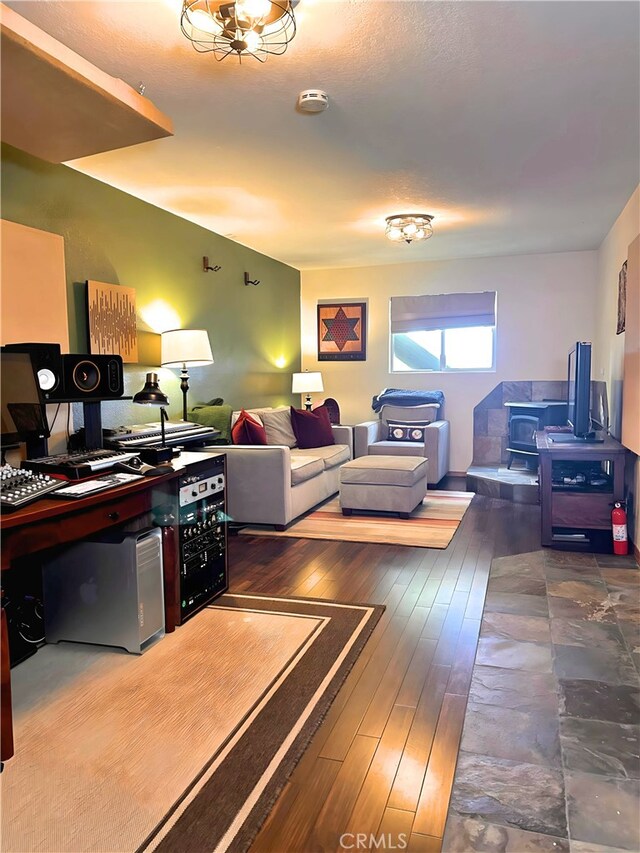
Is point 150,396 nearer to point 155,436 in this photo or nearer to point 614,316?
point 155,436

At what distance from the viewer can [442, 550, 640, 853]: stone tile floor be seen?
160cm

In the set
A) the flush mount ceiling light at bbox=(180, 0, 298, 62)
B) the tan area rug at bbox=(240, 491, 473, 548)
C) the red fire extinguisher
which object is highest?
the flush mount ceiling light at bbox=(180, 0, 298, 62)

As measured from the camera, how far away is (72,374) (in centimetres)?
284

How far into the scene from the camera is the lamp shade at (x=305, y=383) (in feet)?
22.8

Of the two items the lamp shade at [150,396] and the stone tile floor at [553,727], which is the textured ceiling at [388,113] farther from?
the stone tile floor at [553,727]

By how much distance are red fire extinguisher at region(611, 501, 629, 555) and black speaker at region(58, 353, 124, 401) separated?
3218 mm

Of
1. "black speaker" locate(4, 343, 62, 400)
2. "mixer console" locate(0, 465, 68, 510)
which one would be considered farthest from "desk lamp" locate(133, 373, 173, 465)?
"mixer console" locate(0, 465, 68, 510)

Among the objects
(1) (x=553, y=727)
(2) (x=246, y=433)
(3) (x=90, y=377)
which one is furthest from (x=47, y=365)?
(1) (x=553, y=727)

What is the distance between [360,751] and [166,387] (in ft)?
10.8

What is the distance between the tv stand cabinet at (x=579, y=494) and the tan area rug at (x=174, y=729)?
174 centimetres

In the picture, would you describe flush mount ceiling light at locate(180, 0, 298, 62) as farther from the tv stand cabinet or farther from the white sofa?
the tv stand cabinet

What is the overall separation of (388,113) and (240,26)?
1.13m

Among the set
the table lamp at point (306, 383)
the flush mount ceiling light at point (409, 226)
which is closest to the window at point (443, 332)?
the table lamp at point (306, 383)

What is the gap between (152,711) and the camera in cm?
219
